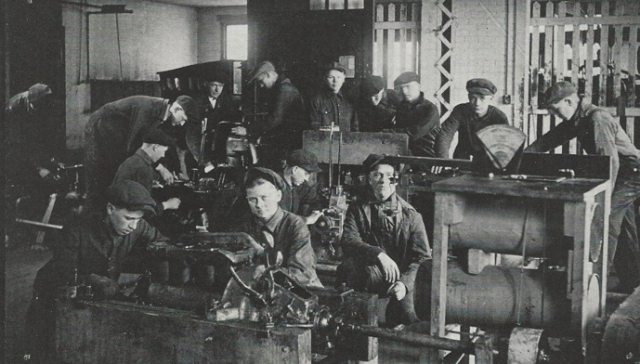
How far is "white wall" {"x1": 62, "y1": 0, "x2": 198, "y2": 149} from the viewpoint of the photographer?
11805 mm

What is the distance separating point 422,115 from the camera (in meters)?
7.16

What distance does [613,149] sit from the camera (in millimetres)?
5488

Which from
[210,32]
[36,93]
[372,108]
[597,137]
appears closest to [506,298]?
[597,137]

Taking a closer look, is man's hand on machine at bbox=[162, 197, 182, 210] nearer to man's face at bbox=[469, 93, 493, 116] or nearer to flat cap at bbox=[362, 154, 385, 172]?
flat cap at bbox=[362, 154, 385, 172]

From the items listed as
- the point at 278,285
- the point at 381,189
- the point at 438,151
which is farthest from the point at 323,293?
the point at 438,151

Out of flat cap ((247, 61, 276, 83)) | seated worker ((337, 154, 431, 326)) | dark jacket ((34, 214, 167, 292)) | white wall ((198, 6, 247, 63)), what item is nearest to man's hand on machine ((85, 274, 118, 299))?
dark jacket ((34, 214, 167, 292))

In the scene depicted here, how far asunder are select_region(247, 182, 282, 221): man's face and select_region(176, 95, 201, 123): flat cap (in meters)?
3.87

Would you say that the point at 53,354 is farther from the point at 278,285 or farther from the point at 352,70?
the point at 352,70

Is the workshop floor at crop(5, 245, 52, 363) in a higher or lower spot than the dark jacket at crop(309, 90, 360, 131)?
lower

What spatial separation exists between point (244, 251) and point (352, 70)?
A: 638cm

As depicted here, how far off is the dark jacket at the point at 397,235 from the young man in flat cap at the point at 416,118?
212 cm

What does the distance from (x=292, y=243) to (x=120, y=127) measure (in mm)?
4280

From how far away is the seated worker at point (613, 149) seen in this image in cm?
551

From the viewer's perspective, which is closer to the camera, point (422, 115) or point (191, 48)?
point (422, 115)
